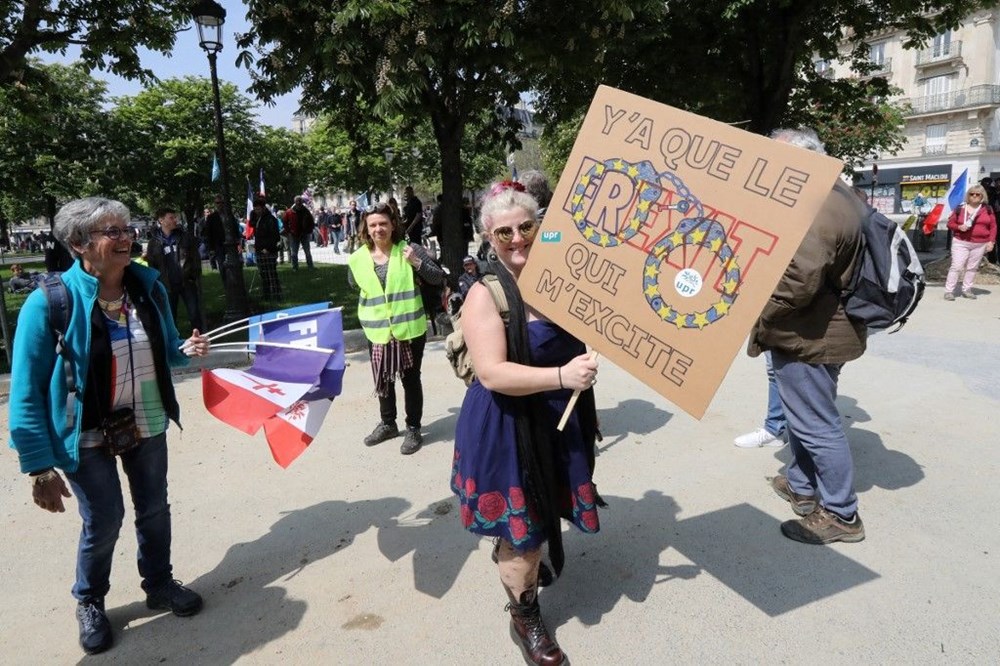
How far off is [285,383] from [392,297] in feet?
5.08

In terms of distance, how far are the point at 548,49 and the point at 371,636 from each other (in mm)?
6939

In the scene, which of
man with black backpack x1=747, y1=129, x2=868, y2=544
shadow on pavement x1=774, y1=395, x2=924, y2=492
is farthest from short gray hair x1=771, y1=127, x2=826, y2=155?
shadow on pavement x1=774, y1=395, x2=924, y2=492

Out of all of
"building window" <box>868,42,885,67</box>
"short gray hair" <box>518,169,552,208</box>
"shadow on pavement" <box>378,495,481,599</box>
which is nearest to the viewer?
"shadow on pavement" <box>378,495,481,599</box>

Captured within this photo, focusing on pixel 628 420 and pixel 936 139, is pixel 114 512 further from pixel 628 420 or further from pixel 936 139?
pixel 936 139

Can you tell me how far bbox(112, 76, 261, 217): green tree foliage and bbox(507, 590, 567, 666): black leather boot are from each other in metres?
30.6

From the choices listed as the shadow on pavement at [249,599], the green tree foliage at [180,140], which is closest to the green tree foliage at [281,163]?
the green tree foliage at [180,140]

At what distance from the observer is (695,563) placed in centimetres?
310

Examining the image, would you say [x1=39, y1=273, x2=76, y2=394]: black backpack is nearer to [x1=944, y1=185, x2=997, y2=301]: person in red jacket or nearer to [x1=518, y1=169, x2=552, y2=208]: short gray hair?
[x1=518, y1=169, x2=552, y2=208]: short gray hair

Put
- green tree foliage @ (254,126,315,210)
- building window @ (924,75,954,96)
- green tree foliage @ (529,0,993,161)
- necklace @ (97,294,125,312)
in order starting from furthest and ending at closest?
1. building window @ (924,75,954,96)
2. green tree foliage @ (254,126,315,210)
3. green tree foliage @ (529,0,993,161)
4. necklace @ (97,294,125,312)

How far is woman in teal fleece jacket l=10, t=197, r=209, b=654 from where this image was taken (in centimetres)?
236

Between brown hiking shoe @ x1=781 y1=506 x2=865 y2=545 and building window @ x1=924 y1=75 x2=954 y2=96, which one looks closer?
Answer: brown hiking shoe @ x1=781 y1=506 x2=865 y2=545

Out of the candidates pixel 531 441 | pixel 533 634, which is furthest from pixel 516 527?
pixel 533 634

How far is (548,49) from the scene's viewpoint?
764 centimetres

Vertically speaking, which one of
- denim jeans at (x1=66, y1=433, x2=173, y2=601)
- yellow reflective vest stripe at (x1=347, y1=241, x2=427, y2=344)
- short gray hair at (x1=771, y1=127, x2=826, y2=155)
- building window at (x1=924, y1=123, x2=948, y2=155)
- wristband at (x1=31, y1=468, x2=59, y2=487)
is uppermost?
building window at (x1=924, y1=123, x2=948, y2=155)
